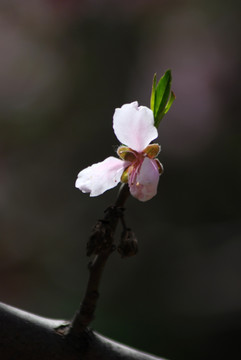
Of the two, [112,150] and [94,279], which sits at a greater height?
[112,150]

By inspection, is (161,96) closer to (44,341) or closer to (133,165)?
(133,165)

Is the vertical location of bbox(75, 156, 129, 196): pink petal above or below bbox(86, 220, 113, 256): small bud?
above

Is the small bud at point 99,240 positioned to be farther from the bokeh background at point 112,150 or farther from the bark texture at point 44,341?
the bokeh background at point 112,150

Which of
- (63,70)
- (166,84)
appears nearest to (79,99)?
(63,70)

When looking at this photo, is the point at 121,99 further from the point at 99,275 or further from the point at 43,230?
the point at 99,275

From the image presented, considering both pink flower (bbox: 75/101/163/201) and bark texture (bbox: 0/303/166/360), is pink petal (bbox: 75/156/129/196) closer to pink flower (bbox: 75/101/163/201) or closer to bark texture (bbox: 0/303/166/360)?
pink flower (bbox: 75/101/163/201)

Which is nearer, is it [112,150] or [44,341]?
[44,341]

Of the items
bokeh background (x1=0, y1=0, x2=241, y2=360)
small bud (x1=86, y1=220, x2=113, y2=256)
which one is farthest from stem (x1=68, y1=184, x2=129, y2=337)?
bokeh background (x1=0, y1=0, x2=241, y2=360)

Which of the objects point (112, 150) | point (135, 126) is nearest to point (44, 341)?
point (135, 126)
